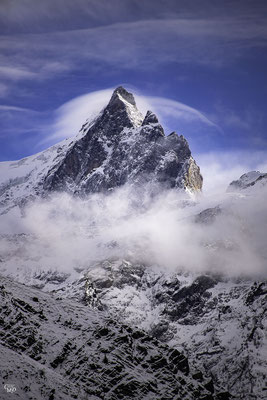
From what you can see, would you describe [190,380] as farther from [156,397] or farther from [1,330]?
[1,330]

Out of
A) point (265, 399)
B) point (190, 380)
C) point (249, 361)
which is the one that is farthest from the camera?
point (249, 361)

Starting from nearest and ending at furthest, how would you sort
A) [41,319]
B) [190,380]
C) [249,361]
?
1. [190,380]
2. [41,319]
3. [249,361]

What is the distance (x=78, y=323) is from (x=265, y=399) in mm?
95961

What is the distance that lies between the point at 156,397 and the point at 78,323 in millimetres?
28513

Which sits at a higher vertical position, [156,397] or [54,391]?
[54,391]

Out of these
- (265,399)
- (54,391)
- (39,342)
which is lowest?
(265,399)

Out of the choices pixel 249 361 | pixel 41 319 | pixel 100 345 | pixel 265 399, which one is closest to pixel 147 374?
pixel 100 345

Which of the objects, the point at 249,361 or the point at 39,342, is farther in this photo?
the point at 249,361

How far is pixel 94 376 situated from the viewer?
93.2 m

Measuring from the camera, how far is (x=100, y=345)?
10125 centimetres
